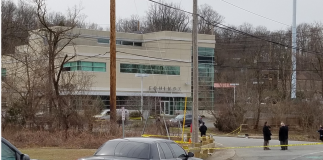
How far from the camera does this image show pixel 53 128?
29.0 meters

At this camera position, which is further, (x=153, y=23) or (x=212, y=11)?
(x=212, y=11)

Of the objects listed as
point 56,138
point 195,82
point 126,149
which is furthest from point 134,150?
point 56,138

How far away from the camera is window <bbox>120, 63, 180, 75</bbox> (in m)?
65.2

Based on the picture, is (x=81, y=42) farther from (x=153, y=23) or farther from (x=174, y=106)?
(x=153, y=23)

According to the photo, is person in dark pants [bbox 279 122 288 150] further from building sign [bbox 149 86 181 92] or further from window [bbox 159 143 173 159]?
building sign [bbox 149 86 181 92]

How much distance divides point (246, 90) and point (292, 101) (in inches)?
184

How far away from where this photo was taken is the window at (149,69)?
65250mm

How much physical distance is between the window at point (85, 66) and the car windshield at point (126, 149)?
154 feet

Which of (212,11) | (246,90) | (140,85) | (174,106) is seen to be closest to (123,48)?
(140,85)

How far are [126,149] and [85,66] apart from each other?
1965 inches

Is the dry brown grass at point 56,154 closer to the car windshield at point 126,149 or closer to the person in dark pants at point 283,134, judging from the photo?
the car windshield at point 126,149

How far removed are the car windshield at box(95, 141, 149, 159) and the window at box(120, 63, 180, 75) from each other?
53.0 metres

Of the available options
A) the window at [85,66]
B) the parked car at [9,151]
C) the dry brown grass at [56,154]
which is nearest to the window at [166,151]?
the parked car at [9,151]

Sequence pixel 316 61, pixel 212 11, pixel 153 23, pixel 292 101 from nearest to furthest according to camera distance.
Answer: pixel 292 101
pixel 316 61
pixel 153 23
pixel 212 11
